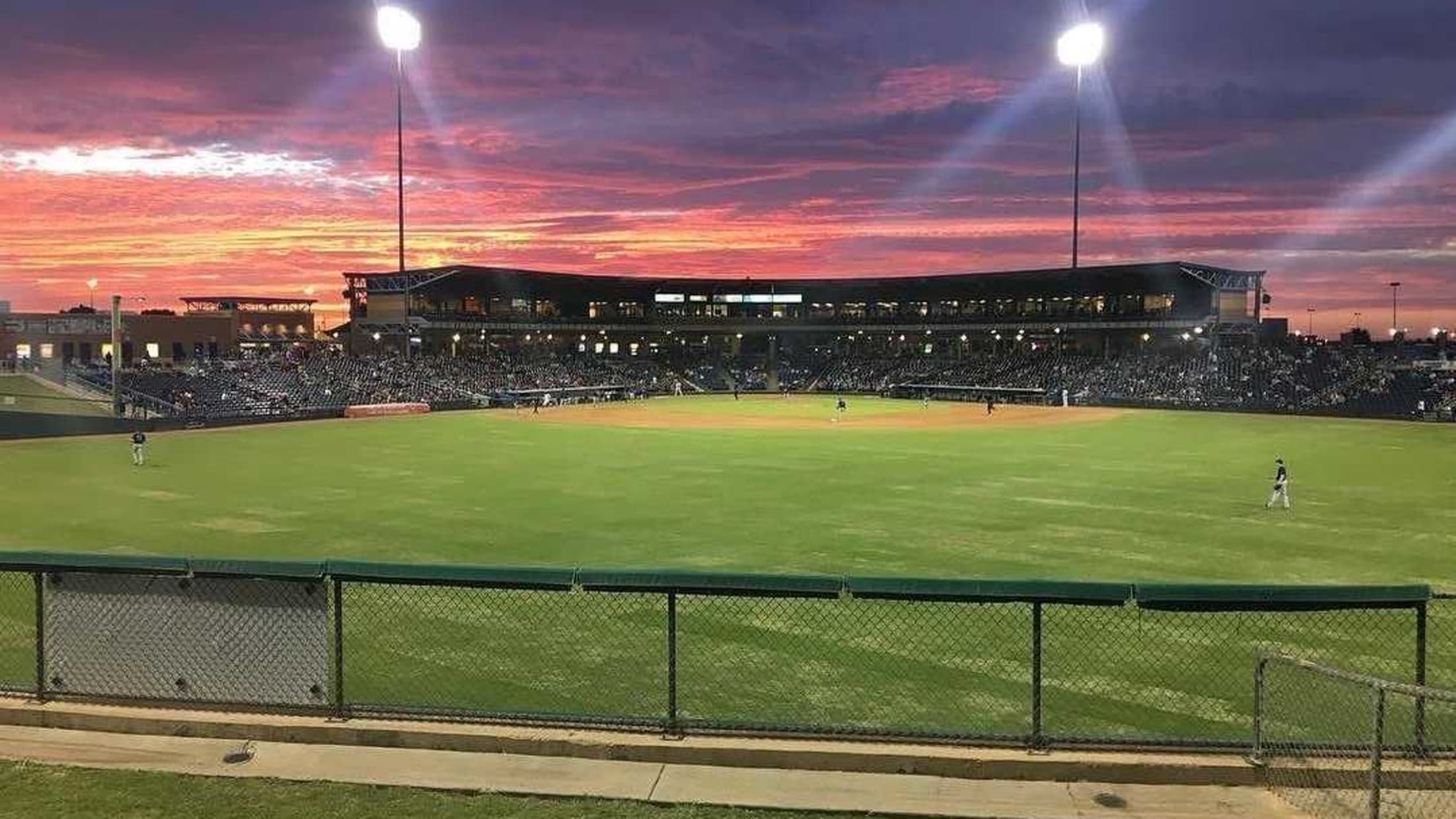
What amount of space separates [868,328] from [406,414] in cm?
6280

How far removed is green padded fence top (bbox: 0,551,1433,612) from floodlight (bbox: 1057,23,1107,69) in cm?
5656

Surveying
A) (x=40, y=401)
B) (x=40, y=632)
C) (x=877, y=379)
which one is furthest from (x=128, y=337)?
(x=40, y=632)

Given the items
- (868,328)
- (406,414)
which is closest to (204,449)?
(406,414)

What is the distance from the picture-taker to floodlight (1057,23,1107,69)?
57.5 m

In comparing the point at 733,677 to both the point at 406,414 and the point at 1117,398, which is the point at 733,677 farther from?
the point at 1117,398

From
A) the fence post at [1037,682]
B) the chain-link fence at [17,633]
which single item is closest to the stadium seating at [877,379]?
the chain-link fence at [17,633]

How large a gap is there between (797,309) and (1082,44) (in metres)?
66.3

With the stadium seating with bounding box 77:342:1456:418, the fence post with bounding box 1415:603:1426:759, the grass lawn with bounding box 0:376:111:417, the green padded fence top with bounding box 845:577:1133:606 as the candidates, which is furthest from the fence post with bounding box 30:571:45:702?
the grass lawn with bounding box 0:376:111:417

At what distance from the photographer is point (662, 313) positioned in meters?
117

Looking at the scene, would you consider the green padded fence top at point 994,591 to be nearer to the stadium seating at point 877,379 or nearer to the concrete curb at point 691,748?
the concrete curb at point 691,748

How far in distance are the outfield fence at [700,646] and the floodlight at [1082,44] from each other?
5058cm

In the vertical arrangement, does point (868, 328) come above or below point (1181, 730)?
above

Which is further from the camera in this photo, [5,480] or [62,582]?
[5,480]

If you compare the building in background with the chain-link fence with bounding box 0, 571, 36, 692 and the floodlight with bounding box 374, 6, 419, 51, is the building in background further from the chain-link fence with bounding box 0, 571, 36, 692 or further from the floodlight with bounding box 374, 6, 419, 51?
the chain-link fence with bounding box 0, 571, 36, 692
